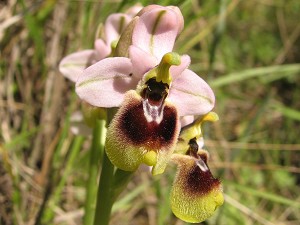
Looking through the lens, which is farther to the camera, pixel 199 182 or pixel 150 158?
pixel 199 182

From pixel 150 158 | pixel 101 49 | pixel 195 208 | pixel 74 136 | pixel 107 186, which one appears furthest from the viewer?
pixel 74 136

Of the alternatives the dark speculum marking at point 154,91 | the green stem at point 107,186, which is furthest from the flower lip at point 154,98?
the green stem at point 107,186

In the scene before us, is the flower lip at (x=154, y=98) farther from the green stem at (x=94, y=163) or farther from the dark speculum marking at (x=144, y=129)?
the green stem at (x=94, y=163)

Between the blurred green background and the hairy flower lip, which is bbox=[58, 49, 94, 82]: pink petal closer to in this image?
the blurred green background

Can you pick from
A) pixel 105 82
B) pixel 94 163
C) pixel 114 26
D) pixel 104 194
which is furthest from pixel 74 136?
pixel 105 82

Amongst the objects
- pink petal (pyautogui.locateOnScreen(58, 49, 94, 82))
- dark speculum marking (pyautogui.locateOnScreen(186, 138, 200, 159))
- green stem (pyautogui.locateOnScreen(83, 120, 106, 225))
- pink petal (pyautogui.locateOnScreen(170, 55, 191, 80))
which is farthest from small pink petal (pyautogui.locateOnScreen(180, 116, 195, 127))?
pink petal (pyautogui.locateOnScreen(58, 49, 94, 82))

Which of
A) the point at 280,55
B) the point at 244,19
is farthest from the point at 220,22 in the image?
the point at 244,19

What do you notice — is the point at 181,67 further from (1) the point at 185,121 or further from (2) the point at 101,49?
(2) the point at 101,49
